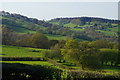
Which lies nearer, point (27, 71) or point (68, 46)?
point (27, 71)

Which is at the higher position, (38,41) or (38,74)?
(38,41)

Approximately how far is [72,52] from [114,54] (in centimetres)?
2644

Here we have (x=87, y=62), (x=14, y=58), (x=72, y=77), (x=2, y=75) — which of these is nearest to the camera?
(x=2, y=75)

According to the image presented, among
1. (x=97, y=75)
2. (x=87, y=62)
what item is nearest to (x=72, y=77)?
(x=97, y=75)

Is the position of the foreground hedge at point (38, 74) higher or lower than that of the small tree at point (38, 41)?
lower

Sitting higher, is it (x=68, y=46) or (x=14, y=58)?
(x=68, y=46)

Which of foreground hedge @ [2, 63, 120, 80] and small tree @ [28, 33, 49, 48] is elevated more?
small tree @ [28, 33, 49, 48]

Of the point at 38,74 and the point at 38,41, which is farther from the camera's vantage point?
the point at 38,41

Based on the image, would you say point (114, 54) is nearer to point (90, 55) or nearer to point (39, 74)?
point (90, 55)

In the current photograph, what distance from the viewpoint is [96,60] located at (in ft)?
139

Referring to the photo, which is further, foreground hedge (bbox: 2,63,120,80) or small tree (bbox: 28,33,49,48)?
small tree (bbox: 28,33,49,48)

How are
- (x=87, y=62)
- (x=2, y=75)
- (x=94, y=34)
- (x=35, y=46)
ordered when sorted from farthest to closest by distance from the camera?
(x=94, y=34), (x=35, y=46), (x=87, y=62), (x=2, y=75)

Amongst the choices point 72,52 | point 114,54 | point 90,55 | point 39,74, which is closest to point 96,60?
point 90,55

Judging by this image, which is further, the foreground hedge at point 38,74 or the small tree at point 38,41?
the small tree at point 38,41
